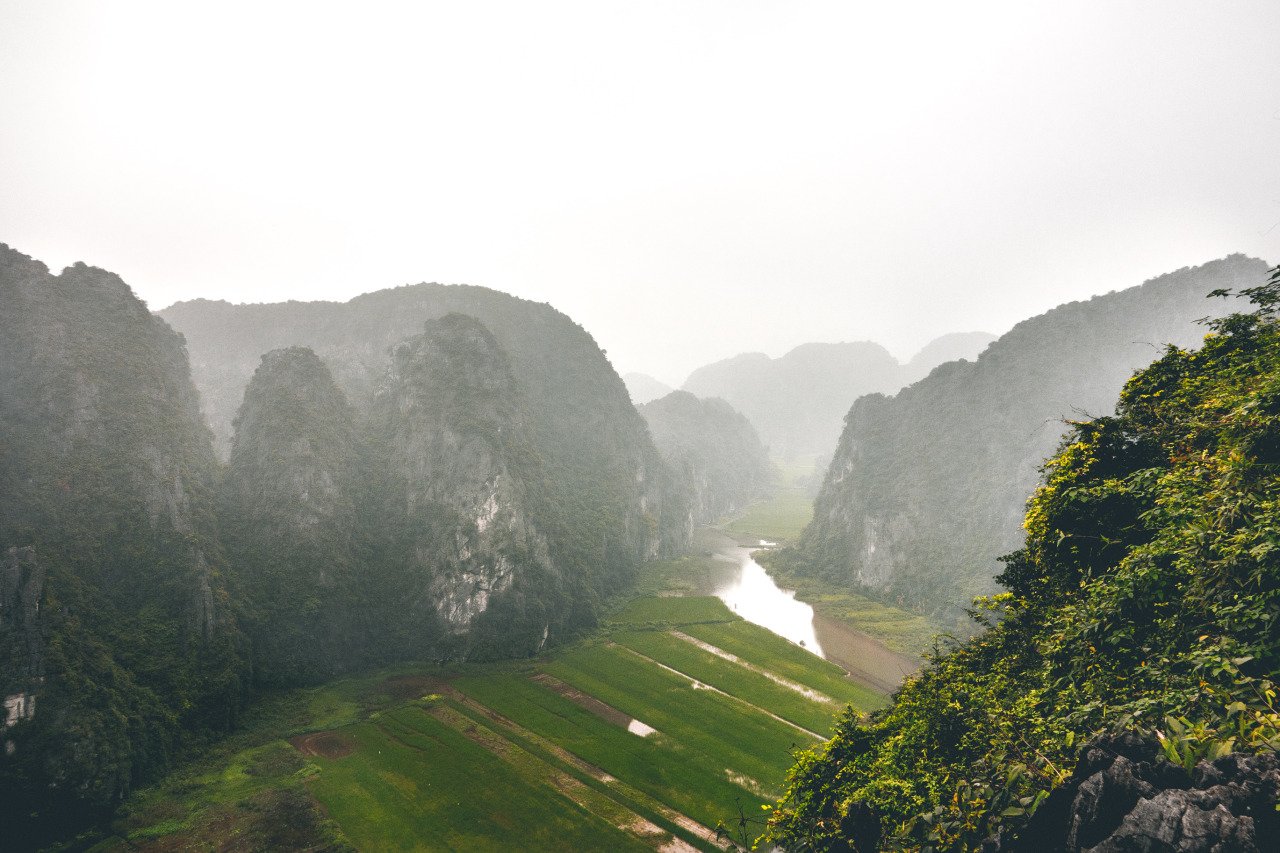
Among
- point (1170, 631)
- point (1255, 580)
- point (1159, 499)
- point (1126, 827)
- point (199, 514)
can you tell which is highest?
point (1159, 499)

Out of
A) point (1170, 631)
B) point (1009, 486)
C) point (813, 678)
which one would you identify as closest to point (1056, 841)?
point (1170, 631)

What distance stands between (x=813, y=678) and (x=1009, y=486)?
56806 millimetres

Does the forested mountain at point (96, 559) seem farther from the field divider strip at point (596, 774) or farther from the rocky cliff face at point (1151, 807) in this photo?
the rocky cliff face at point (1151, 807)

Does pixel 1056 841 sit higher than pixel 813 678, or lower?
higher

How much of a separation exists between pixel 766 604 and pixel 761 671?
2762 centimetres

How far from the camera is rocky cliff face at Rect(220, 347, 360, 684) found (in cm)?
5534

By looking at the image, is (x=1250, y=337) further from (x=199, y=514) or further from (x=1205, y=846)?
(x=199, y=514)

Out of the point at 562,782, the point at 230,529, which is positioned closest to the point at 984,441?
the point at 562,782

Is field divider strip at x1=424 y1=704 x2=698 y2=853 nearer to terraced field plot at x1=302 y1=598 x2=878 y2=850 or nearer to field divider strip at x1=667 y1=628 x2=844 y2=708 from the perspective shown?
terraced field plot at x1=302 y1=598 x2=878 y2=850

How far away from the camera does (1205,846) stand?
8.31 m

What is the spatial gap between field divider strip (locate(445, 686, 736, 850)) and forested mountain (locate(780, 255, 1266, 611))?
204ft

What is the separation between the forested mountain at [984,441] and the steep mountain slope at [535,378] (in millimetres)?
38170

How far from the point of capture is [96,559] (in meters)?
44.2

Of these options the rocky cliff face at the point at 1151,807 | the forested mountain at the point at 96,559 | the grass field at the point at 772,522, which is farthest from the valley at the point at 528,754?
the grass field at the point at 772,522
